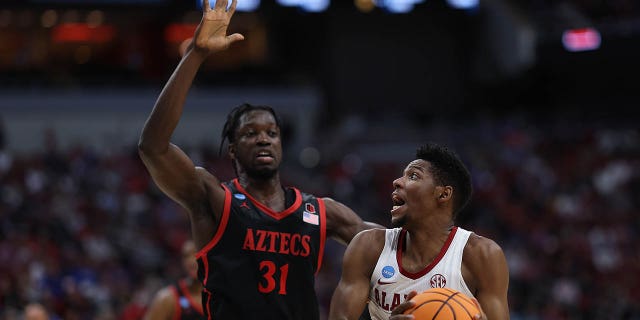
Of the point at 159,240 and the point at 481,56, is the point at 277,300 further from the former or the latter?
the point at 481,56

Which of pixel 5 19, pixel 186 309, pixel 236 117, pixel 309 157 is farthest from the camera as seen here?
pixel 5 19

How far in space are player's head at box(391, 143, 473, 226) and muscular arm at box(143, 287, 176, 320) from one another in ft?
8.81

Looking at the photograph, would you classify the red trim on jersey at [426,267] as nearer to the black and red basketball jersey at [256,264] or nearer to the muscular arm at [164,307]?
the black and red basketball jersey at [256,264]

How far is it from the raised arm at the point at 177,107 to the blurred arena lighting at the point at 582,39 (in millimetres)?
18828

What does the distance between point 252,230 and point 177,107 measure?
0.95 metres

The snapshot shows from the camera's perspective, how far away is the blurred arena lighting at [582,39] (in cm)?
2189

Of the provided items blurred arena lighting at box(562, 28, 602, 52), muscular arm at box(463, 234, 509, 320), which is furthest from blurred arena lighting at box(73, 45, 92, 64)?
muscular arm at box(463, 234, 509, 320)

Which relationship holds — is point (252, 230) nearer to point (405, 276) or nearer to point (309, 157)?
point (405, 276)

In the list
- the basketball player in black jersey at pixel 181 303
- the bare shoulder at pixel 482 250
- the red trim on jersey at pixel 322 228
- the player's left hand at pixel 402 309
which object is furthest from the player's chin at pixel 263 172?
the basketball player in black jersey at pixel 181 303

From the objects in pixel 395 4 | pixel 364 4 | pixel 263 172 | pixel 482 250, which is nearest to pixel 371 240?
pixel 482 250

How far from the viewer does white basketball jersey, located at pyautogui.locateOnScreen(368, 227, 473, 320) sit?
430 cm

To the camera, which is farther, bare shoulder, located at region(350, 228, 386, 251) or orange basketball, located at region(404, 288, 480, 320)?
bare shoulder, located at region(350, 228, 386, 251)

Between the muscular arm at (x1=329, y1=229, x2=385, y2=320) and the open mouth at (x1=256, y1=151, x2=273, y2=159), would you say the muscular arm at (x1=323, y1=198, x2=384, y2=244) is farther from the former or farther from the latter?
the muscular arm at (x1=329, y1=229, x2=385, y2=320)

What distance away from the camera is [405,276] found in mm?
4363
